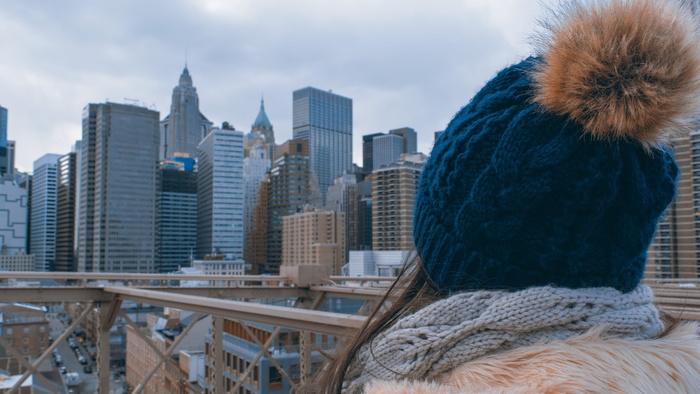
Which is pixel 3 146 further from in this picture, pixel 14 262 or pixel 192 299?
pixel 192 299

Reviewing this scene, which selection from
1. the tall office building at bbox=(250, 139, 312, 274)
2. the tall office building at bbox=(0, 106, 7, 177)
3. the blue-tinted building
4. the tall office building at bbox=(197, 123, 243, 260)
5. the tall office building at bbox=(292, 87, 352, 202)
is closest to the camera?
the tall office building at bbox=(250, 139, 312, 274)

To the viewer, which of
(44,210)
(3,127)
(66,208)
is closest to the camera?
(66,208)

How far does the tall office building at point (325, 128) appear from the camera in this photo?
11519cm

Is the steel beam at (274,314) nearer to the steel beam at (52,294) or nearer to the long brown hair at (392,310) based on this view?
the long brown hair at (392,310)

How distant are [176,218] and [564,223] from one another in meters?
88.1

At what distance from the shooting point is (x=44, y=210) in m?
86.0

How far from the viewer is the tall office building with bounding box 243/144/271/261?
8869cm

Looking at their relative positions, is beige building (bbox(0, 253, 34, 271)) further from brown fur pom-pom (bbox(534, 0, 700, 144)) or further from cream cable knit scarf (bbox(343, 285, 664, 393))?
brown fur pom-pom (bbox(534, 0, 700, 144))

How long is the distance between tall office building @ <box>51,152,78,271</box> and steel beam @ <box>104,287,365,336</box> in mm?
88051

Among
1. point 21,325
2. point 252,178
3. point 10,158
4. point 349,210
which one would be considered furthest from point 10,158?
point 21,325

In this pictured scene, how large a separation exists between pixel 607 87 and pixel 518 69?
0.14m

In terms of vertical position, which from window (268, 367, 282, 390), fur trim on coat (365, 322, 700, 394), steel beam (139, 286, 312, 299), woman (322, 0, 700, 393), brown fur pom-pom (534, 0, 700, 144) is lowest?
window (268, 367, 282, 390)

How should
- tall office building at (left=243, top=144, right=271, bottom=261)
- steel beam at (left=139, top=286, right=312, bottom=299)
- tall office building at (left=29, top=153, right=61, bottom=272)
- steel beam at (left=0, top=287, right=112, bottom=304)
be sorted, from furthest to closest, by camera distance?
tall office building at (left=243, top=144, right=271, bottom=261)
tall office building at (left=29, top=153, right=61, bottom=272)
steel beam at (left=139, top=286, right=312, bottom=299)
steel beam at (left=0, top=287, right=112, bottom=304)

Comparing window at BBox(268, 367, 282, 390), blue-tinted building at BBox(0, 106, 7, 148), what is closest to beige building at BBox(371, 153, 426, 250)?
window at BBox(268, 367, 282, 390)
